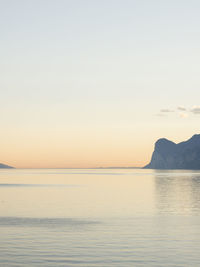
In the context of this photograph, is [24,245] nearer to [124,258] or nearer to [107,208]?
[124,258]

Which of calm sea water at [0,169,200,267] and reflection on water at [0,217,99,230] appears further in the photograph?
reflection on water at [0,217,99,230]

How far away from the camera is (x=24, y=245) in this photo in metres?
37.4

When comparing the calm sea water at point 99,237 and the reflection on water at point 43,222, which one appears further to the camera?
the reflection on water at point 43,222

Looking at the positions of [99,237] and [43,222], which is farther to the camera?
[43,222]

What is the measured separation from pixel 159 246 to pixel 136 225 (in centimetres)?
1228

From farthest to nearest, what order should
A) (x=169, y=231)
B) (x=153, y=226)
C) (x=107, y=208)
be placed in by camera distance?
(x=107, y=208) < (x=153, y=226) < (x=169, y=231)

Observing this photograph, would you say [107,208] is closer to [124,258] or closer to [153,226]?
[153,226]

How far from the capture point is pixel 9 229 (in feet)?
151

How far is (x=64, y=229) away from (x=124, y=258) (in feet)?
48.2

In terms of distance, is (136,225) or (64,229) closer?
(64,229)

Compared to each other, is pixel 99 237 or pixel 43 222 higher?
pixel 99 237

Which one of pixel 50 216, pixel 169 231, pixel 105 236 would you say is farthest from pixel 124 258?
pixel 50 216

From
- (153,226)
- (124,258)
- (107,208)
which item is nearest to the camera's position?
(124,258)

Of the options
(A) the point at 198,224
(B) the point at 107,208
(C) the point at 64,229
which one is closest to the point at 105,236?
(C) the point at 64,229
